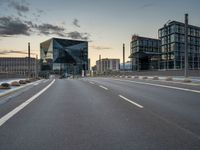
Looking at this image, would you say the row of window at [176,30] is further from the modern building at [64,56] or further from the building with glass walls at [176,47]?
the modern building at [64,56]

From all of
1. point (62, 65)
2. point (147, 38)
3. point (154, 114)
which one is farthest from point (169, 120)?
point (62, 65)

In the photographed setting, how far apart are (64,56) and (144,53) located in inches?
1956

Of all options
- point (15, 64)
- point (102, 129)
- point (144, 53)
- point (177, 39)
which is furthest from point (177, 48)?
point (15, 64)

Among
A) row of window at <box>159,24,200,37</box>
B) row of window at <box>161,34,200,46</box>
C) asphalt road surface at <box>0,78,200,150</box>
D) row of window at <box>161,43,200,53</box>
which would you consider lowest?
asphalt road surface at <box>0,78,200,150</box>

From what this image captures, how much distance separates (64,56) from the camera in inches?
5231

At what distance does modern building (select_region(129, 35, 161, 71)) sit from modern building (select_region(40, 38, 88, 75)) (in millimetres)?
35389

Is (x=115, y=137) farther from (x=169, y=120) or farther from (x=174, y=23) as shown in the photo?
(x=174, y=23)

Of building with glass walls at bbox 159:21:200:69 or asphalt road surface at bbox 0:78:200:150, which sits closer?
asphalt road surface at bbox 0:78:200:150

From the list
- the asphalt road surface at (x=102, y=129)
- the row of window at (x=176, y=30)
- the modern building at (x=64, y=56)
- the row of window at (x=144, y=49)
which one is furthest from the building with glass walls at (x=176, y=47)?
the asphalt road surface at (x=102, y=129)

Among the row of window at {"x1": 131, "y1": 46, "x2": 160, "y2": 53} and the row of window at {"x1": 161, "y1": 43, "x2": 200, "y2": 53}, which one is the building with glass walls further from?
the row of window at {"x1": 131, "y1": 46, "x2": 160, "y2": 53}

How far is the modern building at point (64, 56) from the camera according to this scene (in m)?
130

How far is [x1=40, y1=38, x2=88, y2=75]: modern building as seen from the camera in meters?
130

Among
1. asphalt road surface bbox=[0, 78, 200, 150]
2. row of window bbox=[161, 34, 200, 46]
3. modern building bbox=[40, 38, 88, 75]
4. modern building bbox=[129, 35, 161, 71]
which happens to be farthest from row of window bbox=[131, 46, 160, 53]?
asphalt road surface bbox=[0, 78, 200, 150]

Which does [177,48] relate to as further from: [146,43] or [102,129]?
[102,129]
